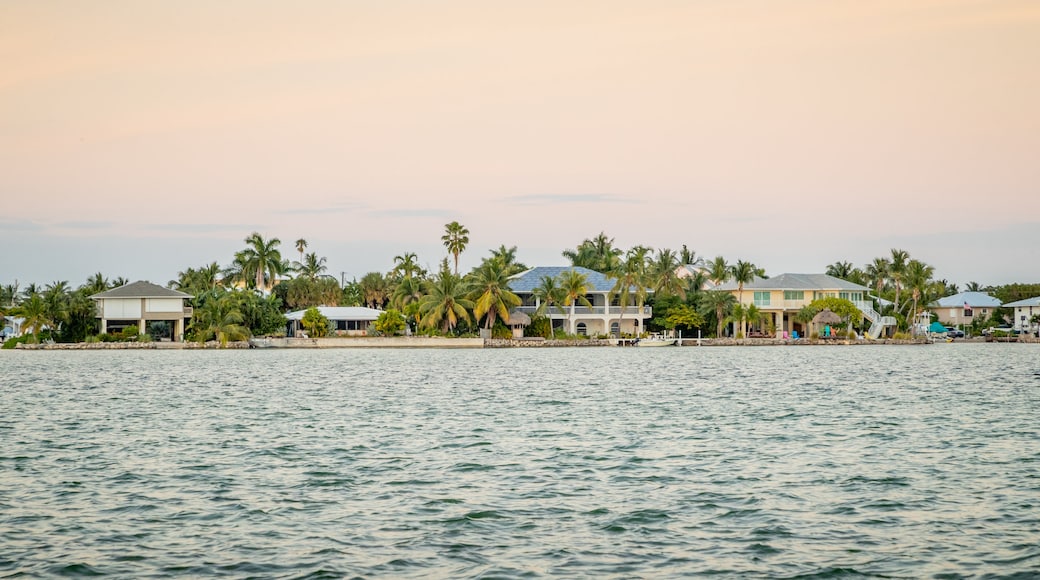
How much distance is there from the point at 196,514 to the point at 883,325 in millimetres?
90556

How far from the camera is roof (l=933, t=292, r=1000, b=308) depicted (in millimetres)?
Answer: 129375

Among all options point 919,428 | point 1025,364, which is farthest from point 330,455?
point 1025,364

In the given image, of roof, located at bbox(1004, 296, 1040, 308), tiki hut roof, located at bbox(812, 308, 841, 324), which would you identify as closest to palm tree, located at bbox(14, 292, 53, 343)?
tiki hut roof, located at bbox(812, 308, 841, 324)

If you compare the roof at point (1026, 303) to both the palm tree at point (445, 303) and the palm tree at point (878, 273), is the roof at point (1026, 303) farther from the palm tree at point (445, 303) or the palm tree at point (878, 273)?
the palm tree at point (445, 303)

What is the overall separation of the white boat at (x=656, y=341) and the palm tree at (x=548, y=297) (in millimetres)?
7190

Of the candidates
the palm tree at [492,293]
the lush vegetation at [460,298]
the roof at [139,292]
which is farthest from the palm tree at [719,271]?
the roof at [139,292]

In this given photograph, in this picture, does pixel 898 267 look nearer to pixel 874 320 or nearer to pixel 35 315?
pixel 874 320

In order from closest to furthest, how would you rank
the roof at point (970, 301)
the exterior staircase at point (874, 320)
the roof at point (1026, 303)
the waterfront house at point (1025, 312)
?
the exterior staircase at point (874, 320), the waterfront house at point (1025, 312), the roof at point (1026, 303), the roof at point (970, 301)

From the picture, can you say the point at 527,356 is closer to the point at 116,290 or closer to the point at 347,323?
the point at 347,323

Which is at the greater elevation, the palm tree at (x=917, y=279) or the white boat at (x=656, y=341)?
the palm tree at (x=917, y=279)

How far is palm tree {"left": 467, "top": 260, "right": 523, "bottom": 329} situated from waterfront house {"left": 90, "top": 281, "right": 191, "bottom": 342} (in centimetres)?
2406

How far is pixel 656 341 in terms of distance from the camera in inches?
3568

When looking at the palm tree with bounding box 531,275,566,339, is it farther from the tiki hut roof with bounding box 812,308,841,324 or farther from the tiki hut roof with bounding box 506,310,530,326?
the tiki hut roof with bounding box 812,308,841,324

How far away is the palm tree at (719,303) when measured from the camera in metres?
93.2
